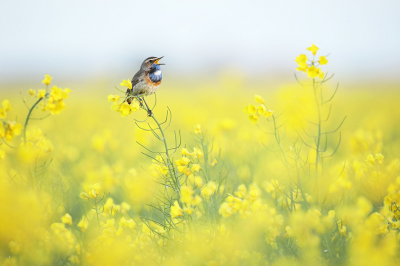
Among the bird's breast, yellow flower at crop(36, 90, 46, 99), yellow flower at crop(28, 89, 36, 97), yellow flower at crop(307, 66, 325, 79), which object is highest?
the bird's breast

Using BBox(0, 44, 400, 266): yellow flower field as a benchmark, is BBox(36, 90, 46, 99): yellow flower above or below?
above

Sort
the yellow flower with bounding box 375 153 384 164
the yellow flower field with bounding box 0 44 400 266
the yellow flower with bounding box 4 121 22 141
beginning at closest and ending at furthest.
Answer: the yellow flower with bounding box 4 121 22 141 < the yellow flower field with bounding box 0 44 400 266 < the yellow flower with bounding box 375 153 384 164

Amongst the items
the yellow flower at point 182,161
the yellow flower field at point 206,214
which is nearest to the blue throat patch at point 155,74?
the yellow flower field at point 206,214

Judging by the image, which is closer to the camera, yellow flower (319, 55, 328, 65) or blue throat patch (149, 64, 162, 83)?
yellow flower (319, 55, 328, 65)

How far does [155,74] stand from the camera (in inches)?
84.7

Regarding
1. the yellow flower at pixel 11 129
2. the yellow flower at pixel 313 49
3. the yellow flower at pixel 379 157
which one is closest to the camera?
the yellow flower at pixel 11 129

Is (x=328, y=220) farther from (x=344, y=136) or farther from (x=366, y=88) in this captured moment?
(x=366, y=88)

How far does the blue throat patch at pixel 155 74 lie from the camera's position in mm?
2117

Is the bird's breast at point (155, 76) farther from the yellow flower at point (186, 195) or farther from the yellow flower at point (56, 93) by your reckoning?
the yellow flower at point (186, 195)

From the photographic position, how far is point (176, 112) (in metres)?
8.98

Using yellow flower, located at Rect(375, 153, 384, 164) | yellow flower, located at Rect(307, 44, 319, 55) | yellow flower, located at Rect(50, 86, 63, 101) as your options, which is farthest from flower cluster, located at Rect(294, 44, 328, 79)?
yellow flower, located at Rect(50, 86, 63, 101)

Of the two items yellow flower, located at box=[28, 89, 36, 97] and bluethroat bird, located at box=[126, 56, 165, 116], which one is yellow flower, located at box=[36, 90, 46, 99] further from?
bluethroat bird, located at box=[126, 56, 165, 116]

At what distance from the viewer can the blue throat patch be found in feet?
6.95

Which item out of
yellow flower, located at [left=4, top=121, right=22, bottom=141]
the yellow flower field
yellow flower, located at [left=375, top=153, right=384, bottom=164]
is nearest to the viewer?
yellow flower, located at [left=4, top=121, right=22, bottom=141]
